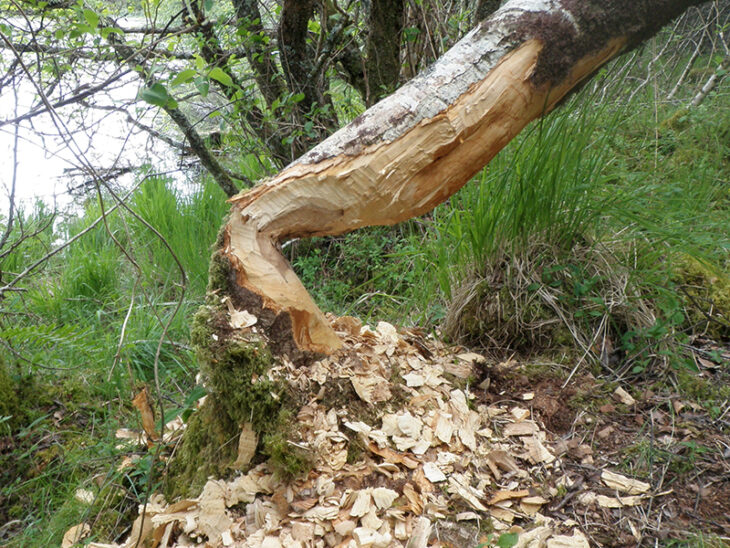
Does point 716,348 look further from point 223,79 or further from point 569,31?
point 223,79

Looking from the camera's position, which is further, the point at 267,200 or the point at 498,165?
the point at 498,165

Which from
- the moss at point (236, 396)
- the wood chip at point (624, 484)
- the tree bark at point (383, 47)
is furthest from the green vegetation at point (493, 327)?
the tree bark at point (383, 47)

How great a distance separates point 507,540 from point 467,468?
0.36 metres

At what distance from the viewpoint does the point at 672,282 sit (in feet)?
7.87

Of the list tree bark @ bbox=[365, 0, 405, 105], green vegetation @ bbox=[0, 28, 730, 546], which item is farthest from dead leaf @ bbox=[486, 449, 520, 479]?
tree bark @ bbox=[365, 0, 405, 105]

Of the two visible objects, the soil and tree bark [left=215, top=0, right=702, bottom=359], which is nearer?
the soil

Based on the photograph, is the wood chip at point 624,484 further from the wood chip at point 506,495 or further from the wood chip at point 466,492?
the wood chip at point 466,492

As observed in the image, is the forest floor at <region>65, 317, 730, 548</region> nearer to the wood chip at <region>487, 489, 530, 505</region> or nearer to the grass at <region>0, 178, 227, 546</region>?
the wood chip at <region>487, 489, 530, 505</region>

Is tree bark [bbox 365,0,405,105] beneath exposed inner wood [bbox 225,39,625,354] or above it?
above

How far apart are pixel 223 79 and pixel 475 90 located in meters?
0.86

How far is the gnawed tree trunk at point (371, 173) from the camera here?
5.73ft

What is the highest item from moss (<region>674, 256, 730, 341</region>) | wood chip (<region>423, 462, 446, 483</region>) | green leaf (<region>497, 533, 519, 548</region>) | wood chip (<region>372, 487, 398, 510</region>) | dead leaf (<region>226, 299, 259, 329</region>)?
dead leaf (<region>226, 299, 259, 329</region>)

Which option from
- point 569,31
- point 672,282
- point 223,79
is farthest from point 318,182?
point 672,282

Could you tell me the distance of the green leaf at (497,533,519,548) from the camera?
1.32 m
